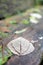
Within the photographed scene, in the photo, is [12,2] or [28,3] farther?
[28,3]

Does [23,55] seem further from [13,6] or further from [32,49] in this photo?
[13,6]

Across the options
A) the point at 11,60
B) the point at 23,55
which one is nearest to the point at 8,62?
the point at 11,60

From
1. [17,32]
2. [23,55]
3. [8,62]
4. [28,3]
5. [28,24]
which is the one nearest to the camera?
[8,62]

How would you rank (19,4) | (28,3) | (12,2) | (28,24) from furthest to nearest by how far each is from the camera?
(28,3) → (19,4) → (12,2) → (28,24)

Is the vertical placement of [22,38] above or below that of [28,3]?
above

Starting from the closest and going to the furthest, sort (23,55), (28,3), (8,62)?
1. (8,62)
2. (23,55)
3. (28,3)

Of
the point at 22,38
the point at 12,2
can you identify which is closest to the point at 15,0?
the point at 12,2

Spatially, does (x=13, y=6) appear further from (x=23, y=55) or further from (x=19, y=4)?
(x=23, y=55)

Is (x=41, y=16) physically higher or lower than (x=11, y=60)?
lower

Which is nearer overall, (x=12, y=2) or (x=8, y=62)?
(x=8, y=62)
